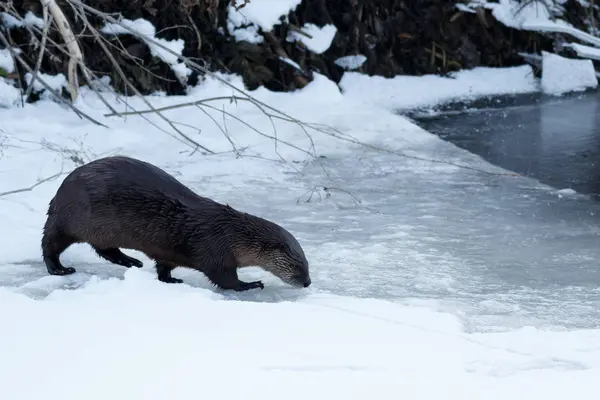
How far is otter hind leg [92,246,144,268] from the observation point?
4.03 metres

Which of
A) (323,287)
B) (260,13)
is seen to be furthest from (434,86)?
(323,287)

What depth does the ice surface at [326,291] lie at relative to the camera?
2734 millimetres

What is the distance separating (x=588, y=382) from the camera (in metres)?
2.82

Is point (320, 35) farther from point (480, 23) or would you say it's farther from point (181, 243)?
point (181, 243)

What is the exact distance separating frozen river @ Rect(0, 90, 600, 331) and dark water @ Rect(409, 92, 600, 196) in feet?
0.16

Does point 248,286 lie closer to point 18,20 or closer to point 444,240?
point 444,240

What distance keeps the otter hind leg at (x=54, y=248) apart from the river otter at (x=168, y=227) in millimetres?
37

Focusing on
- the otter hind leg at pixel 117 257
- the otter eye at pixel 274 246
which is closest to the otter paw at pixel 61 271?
the otter hind leg at pixel 117 257

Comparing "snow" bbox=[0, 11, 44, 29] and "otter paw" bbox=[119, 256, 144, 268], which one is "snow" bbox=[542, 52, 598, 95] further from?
"otter paw" bbox=[119, 256, 144, 268]

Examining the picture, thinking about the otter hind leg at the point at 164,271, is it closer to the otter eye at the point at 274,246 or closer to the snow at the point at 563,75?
the otter eye at the point at 274,246

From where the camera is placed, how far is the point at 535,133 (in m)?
7.07

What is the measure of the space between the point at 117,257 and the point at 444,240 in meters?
1.54

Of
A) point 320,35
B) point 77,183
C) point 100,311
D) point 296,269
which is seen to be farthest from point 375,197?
point 320,35

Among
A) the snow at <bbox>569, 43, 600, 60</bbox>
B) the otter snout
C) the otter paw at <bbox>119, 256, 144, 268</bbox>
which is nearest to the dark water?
the snow at <bbox>569, 43, 600, 60</bbox>
